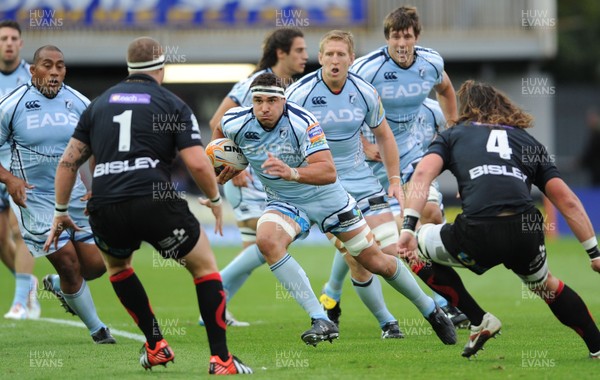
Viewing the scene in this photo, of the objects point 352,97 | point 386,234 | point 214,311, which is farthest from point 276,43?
point 214,311

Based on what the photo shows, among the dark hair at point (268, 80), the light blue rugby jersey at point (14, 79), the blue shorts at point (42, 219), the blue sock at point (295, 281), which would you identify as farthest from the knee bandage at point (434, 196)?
the light blue rugby jersey at point (14, 79)

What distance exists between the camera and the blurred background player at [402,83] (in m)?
10.8

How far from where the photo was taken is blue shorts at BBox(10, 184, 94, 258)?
999 cm

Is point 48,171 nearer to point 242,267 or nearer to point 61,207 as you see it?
point 242,267

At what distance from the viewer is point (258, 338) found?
10.1 m

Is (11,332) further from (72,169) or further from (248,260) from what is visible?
(72,169)

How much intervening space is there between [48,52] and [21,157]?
40.8 inches

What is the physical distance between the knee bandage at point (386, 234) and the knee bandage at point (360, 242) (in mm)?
825

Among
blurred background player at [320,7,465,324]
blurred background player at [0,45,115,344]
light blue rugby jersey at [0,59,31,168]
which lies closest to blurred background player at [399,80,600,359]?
blurred background player at [320,7,465,324]

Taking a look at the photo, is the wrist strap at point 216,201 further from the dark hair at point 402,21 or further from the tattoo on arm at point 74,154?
the dark hair at point 402,21

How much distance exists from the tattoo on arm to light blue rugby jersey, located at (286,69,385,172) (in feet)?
8.88

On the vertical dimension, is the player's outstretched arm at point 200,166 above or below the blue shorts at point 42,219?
above

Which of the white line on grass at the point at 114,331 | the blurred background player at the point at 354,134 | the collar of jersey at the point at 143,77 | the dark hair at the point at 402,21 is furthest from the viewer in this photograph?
the dark hair at the point at 402,21

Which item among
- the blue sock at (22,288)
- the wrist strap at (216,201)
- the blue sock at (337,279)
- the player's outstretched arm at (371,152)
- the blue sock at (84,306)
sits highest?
the wrist strap at (216,201)
